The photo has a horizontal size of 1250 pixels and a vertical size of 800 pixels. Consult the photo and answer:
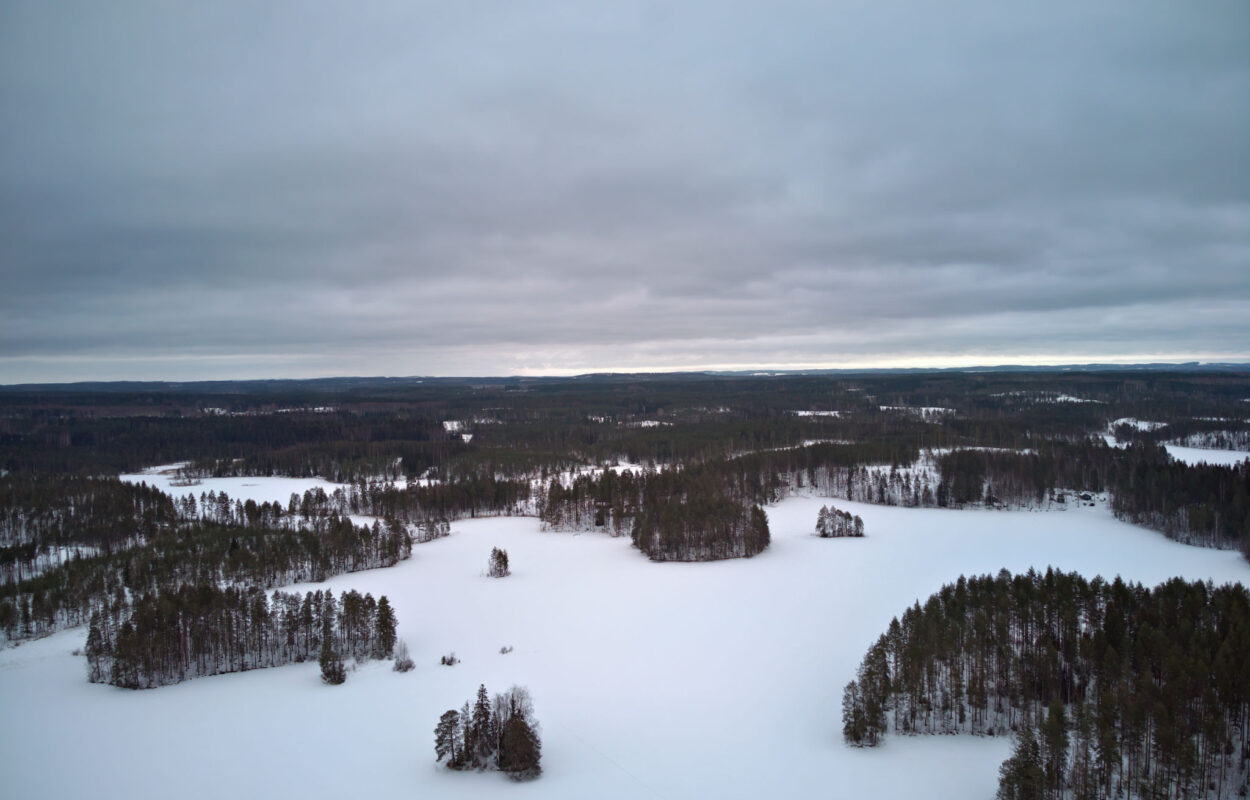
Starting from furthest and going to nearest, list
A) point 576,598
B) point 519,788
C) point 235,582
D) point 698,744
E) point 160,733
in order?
1. point 235,582
2. point 576,598
3. point 160,733
4. point 698,744
5. point 519,788

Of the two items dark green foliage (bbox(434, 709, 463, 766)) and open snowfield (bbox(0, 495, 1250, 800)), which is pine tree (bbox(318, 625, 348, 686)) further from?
dark green foliage (bbox(434, 709, 463, 766))

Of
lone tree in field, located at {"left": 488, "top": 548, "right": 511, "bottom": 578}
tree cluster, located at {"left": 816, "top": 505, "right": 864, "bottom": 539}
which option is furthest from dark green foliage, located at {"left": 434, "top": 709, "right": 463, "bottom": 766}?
tree cluster, located at {"left": 816, "top": 505, "right": 864, "bottom": 539}

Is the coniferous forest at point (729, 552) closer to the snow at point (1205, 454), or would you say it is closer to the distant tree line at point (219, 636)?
the distant tree line at point (219, 636)

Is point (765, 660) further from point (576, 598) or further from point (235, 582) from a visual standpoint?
point (235, 582)

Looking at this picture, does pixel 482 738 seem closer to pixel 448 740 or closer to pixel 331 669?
pixel 448 740

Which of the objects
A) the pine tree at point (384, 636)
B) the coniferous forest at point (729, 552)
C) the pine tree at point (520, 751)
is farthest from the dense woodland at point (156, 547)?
the pine tree at point (520, 751)

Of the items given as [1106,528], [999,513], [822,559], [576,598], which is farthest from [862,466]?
[576,598]
